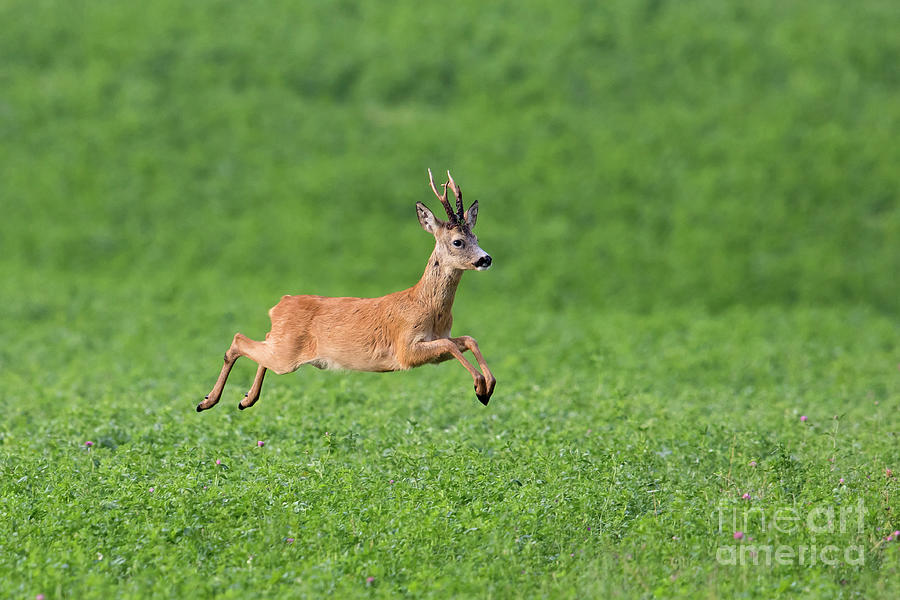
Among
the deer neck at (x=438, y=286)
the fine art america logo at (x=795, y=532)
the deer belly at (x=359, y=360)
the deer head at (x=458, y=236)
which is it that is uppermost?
the deer head at (x=458, y=236)

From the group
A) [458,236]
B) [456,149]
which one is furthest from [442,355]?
[456,149]

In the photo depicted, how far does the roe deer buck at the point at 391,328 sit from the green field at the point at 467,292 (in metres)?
1.93

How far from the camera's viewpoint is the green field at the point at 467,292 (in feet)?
26.5

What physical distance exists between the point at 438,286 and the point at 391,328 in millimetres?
330

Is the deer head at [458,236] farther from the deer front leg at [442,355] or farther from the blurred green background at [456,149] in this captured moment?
the blurred green background at [456,149]

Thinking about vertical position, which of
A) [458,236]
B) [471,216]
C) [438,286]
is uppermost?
[471,216]

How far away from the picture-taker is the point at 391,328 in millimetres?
5941

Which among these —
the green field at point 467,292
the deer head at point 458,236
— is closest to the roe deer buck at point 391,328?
the deer head at point 458,236

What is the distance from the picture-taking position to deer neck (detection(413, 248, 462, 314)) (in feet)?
19.6

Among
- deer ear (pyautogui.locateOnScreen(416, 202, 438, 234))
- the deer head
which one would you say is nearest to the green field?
the deer head

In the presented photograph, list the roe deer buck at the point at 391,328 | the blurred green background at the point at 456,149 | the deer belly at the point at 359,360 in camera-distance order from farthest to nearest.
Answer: the blurred green background at the point at 456,149 → the deer belly at the point at 359,360 → the roe deer buck at the point at 391,328

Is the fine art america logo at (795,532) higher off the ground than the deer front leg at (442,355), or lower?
lower

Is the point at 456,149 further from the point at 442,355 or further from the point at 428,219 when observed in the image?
the point at 442,355

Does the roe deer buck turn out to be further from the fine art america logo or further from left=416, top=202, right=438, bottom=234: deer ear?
the fine art america logo
